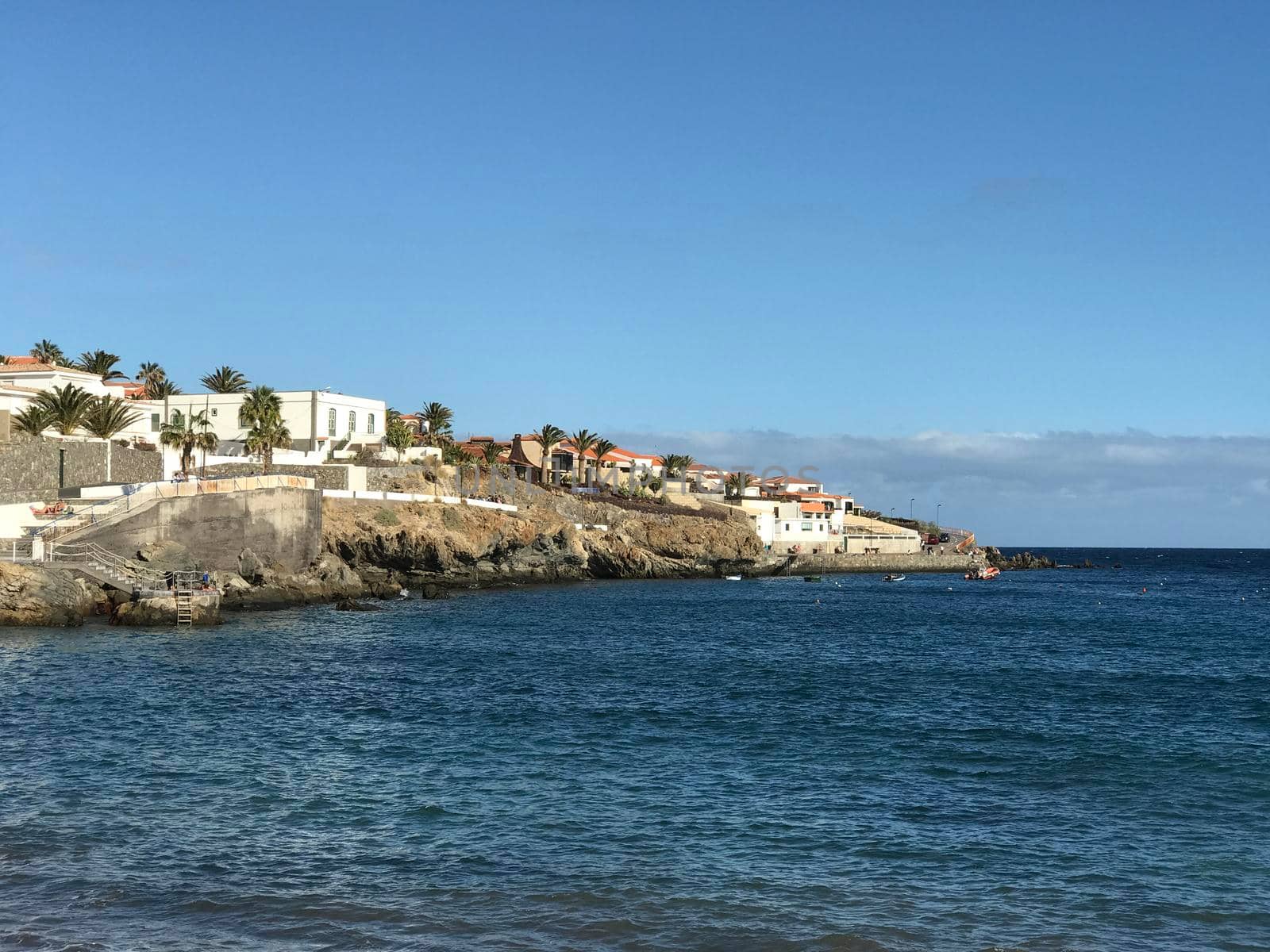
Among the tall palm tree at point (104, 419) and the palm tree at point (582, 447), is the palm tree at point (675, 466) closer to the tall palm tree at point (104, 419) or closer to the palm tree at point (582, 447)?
the palm tree at point (582, 447)

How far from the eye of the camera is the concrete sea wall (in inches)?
2406

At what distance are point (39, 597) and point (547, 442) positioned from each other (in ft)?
282

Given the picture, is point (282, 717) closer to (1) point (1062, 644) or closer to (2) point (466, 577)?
(1) point (1062, 644)

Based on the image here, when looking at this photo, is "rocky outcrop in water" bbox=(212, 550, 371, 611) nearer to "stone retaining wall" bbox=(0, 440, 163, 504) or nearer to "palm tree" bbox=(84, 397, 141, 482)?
"stone retaining wall" bbox=(0, 440, 163, 504)

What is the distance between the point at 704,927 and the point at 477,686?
24970 mm

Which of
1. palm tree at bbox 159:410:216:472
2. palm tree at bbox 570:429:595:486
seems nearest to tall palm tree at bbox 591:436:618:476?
palm tree at bbox 570:429:595:486

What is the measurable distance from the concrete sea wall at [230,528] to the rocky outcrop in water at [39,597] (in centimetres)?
476

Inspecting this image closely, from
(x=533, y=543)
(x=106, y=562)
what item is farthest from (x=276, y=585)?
(x=533, y=543)

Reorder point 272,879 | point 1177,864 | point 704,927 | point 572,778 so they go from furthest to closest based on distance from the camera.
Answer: point 572,778 → point 1177,864 → point 272,879 → point 704,927

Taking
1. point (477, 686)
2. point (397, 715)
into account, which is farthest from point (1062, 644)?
point (397, 715)

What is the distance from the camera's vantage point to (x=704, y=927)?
56.2ft

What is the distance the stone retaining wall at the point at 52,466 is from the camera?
69.9 meters

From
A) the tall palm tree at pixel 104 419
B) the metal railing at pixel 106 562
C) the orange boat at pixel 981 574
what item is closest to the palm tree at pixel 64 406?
the tall palm tree at pixel 104 419

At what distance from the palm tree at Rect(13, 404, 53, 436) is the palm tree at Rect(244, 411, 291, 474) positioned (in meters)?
14.2
